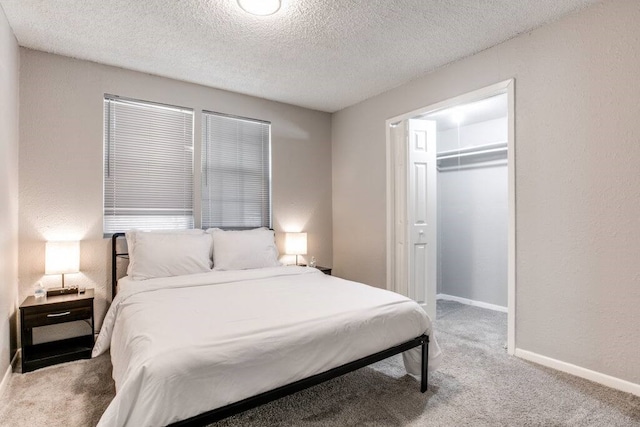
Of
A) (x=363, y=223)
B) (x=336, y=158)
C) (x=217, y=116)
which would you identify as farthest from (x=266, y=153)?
(x=363, y=223)

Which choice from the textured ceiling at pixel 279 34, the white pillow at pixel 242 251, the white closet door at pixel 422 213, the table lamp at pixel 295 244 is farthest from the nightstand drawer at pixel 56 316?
the white closet door at pixel 422 213

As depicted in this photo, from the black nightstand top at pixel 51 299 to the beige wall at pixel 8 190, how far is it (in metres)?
0.11

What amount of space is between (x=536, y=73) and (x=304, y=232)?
119 inches

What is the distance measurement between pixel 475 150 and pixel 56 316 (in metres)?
4.79

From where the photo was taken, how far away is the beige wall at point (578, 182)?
2.26 m

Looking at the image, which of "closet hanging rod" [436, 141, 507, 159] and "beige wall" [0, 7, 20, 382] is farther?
"closet hanging rod" [436, 141, 507, 159]

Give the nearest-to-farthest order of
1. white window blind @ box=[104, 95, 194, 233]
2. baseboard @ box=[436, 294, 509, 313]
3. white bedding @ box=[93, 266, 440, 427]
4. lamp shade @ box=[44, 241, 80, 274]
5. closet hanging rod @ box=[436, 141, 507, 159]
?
1. white bedding @ box=[93, 266, 440, 427]
2. lamp shade @ box=[44, 241, 80, 274]
3. white window blind @ box=[104, 95, 194, 233]
4. closet hanging rod @ box=[436, 141, 507, 159]
5. baseboard @ box=[436, 294, 509, 313]

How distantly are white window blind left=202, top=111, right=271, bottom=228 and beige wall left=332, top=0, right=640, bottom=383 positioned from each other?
2507 millimetres

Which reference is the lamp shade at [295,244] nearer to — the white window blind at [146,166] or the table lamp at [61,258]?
the white window blind at [146,166]

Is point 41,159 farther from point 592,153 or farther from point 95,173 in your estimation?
point 592,153

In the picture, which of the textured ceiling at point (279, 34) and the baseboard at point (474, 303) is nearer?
the textured ceiling at point (279, 34)

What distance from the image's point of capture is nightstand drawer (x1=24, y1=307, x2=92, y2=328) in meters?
2.60

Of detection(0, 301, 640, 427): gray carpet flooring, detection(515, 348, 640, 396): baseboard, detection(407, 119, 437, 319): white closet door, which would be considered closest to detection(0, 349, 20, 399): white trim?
detection(0, 301, 640, 427): gray carpet flooring

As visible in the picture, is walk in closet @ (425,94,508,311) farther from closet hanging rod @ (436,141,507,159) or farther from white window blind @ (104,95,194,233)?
white window blind @ (104,95,194,233)
